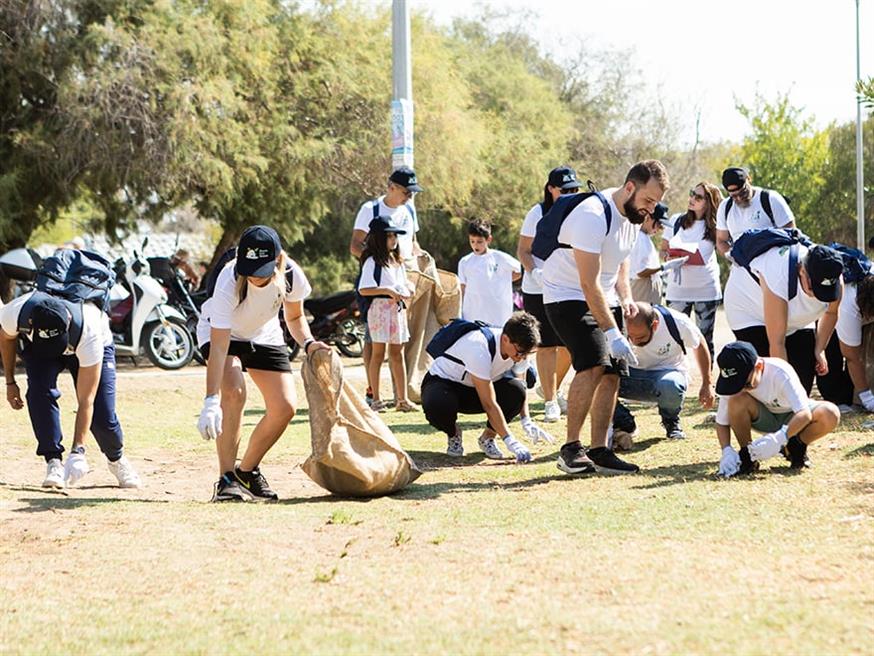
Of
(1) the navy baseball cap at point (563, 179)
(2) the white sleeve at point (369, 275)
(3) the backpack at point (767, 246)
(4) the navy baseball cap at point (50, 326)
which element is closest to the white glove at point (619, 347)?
(3) the backpack at point (767, 246)

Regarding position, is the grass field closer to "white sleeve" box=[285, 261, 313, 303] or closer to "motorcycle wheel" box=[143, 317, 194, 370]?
"white sleeve" box=[285, 261, 313, 303]

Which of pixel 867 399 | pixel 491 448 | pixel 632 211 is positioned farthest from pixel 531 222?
pixel 632 211

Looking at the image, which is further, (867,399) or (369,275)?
(369,275)

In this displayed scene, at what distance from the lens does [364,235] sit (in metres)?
12.1

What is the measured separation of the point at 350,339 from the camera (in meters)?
19.6

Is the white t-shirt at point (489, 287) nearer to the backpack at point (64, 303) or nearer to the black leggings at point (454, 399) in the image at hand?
the black leggings at point (454, 399)

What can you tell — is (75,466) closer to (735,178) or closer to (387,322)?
(387,322)

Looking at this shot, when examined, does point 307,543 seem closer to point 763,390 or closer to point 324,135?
point 763,390

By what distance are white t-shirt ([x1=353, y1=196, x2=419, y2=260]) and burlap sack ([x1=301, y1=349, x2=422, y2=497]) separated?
453 cm

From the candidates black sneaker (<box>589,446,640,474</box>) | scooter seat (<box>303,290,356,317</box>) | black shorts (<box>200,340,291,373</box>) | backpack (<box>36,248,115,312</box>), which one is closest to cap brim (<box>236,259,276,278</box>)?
black shorts (<box>200,340,291,373</box>)

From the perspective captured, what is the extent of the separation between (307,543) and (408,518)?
77 cm

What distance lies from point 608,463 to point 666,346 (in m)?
1.54

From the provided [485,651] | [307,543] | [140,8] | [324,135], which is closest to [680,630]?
[485,651]

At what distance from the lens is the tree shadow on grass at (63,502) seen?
7520 millimetres
